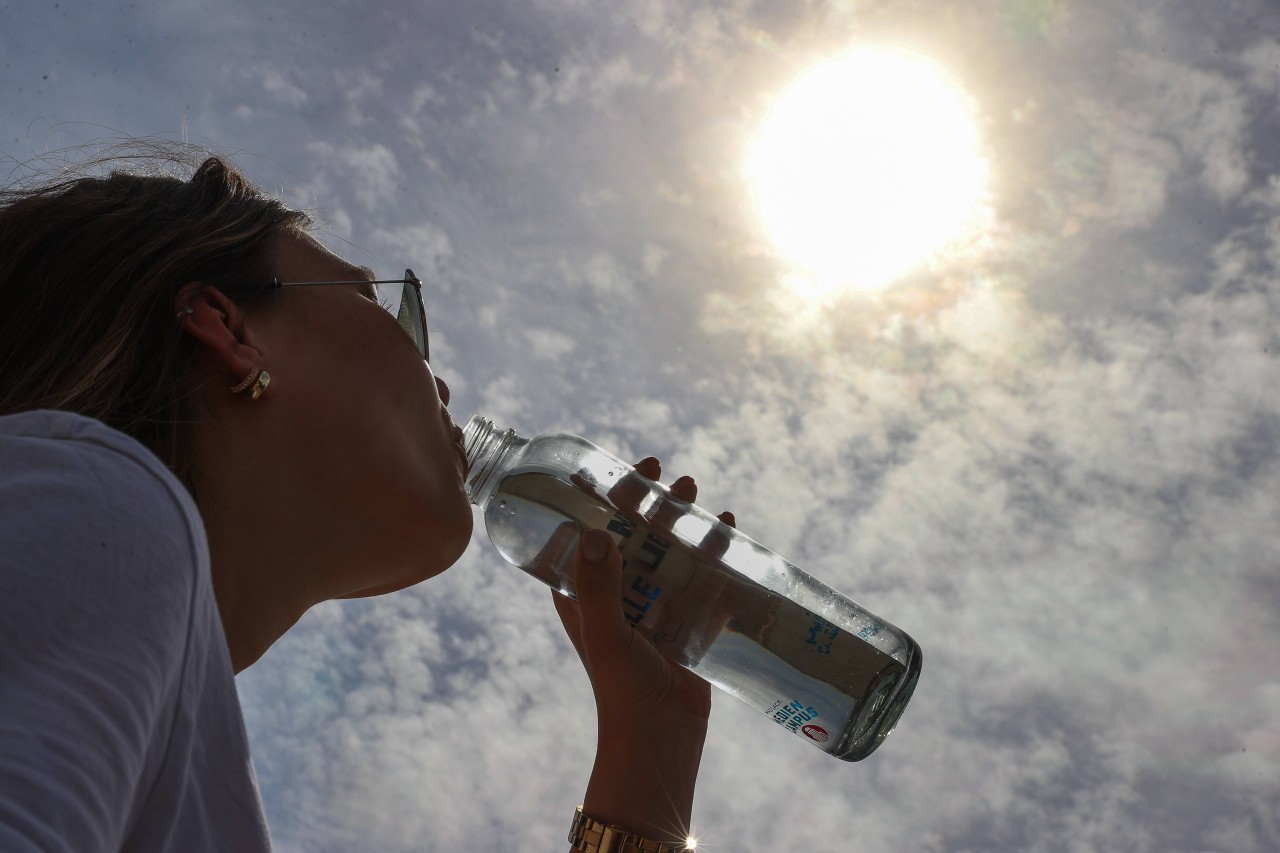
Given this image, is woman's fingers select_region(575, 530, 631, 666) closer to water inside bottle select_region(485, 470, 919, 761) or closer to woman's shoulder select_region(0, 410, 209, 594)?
water inside bottle select_region(485, 470, 919, 761)

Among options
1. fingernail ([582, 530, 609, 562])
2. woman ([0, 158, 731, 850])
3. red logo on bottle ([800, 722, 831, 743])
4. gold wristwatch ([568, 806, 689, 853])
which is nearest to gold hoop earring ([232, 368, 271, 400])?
woman ([0, 158, 731, 850])

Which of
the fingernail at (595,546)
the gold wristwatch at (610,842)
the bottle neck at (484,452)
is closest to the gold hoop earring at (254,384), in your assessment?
the fingernail at (595,546)

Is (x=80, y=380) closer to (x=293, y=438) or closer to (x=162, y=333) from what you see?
(x=162, y=333)

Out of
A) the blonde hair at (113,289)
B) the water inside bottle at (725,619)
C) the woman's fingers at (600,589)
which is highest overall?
the water inside bottle at (725,619)

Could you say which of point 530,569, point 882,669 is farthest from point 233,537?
point 882,669

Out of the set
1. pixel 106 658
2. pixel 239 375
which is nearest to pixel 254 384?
pixel 239 375

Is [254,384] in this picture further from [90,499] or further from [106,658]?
[106,658]

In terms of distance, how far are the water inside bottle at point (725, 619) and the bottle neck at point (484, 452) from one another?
0.18 feet

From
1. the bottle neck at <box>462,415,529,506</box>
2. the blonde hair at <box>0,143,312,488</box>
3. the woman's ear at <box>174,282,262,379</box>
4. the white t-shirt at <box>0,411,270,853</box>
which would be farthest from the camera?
the bottle neck at <box>462,415,529,506</box>

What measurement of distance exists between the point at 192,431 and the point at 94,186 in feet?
2.20

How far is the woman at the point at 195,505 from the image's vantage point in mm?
733

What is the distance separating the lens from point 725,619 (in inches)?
97.7

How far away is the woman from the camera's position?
0.73 metres

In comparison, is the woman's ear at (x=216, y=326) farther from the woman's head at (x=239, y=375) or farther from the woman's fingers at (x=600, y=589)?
the woman's fingers at (x=600, y=589)
